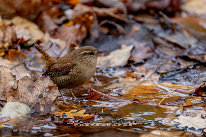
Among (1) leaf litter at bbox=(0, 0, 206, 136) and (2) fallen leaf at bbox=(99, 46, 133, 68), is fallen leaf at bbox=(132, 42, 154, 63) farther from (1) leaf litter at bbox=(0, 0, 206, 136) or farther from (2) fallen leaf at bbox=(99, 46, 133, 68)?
(2) fallen leaf at bbox=(99, 46, 133, 68)

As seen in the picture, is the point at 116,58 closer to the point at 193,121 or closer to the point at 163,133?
the point at 193,121

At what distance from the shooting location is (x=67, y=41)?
22.8 feet

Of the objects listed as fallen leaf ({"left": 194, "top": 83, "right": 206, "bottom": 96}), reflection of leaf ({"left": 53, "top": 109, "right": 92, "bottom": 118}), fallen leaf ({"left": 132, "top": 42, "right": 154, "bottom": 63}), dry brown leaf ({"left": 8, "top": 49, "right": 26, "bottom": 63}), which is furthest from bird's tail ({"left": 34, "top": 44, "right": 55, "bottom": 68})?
fallen leaf ({"left": 194, "top": 83, "right": 206, "bottom": 96})

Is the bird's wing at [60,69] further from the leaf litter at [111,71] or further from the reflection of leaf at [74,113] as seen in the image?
the reflection of leaf at [74,113]

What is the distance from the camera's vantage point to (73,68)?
491 centimetres

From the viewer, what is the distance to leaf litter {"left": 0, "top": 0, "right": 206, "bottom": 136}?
356cm

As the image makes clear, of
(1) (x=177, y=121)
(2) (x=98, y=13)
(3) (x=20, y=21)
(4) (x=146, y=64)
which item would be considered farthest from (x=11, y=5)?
(1) (x=177, y=121)

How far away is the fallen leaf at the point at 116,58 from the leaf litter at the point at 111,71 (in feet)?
0.07

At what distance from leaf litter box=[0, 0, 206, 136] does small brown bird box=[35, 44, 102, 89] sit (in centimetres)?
23

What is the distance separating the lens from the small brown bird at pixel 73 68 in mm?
4738

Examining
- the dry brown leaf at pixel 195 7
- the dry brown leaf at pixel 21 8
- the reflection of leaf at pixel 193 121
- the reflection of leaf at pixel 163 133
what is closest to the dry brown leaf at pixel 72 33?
the dry brown leaf at pixel 21 8

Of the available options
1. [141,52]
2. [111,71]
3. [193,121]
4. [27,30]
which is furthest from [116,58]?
[193,121]

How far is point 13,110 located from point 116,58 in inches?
120

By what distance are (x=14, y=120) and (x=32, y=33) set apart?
12.3 ft
